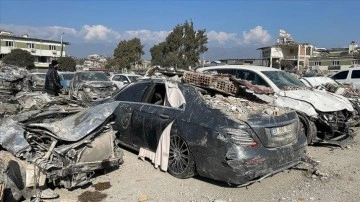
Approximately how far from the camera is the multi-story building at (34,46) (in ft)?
270

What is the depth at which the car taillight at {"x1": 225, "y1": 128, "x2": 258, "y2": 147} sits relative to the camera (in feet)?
17.0

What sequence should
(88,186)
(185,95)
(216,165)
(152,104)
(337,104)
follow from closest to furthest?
(216,165) → (88,186) → (185,95) → (152,104) → (337,104)

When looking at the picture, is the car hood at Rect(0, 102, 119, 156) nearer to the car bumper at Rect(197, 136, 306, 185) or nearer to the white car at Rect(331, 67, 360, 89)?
the car bumper at Rect(197, 136, 306, 185)

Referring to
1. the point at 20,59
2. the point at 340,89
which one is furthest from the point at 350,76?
the point at 20,59

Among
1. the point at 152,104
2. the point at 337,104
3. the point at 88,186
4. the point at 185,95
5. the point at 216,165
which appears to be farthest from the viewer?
the point at 337,104

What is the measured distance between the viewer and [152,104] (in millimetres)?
6664

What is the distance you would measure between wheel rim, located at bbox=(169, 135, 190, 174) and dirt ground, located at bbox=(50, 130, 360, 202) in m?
0.17

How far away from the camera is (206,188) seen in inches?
221

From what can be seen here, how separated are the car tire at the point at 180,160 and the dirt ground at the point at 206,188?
117 mm

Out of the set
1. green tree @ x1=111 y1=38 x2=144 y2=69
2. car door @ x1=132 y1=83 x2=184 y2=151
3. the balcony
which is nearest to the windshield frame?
car door @ x1=132 y1=83 x2=184 y2=151

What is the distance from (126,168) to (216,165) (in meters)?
1.88

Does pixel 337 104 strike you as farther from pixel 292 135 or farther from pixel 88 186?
pixel 88 186

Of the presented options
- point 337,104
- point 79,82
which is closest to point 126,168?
point 337,104

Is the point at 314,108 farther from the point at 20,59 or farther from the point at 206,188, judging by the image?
the point at 20,59
